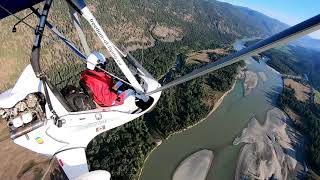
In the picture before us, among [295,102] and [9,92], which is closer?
[9,92]

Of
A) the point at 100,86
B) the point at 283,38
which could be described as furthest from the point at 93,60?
the point at 283,38

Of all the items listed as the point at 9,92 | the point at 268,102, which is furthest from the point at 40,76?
the point at 268,102

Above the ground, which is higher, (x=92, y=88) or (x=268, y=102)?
(x=92, y=88)

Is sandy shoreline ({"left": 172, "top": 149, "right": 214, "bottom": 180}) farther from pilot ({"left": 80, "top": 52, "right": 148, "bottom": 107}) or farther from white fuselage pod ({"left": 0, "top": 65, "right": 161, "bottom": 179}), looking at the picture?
white fuselage pod ({"left": 0, "top": 65, "right": 161, "bottom": 179})

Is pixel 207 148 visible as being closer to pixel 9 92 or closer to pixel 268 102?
pixel 268 102

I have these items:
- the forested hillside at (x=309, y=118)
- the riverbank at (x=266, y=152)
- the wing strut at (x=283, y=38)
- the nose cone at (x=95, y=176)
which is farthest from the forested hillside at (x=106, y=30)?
the wing strut at (x=283, y=38)

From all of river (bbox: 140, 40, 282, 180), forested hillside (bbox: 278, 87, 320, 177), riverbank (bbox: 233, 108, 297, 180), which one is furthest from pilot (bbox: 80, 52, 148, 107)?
forested hillside (bbox: 278, 87, 320, 177)

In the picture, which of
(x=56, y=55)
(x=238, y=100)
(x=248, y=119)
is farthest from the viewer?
(x=56, y=55)
